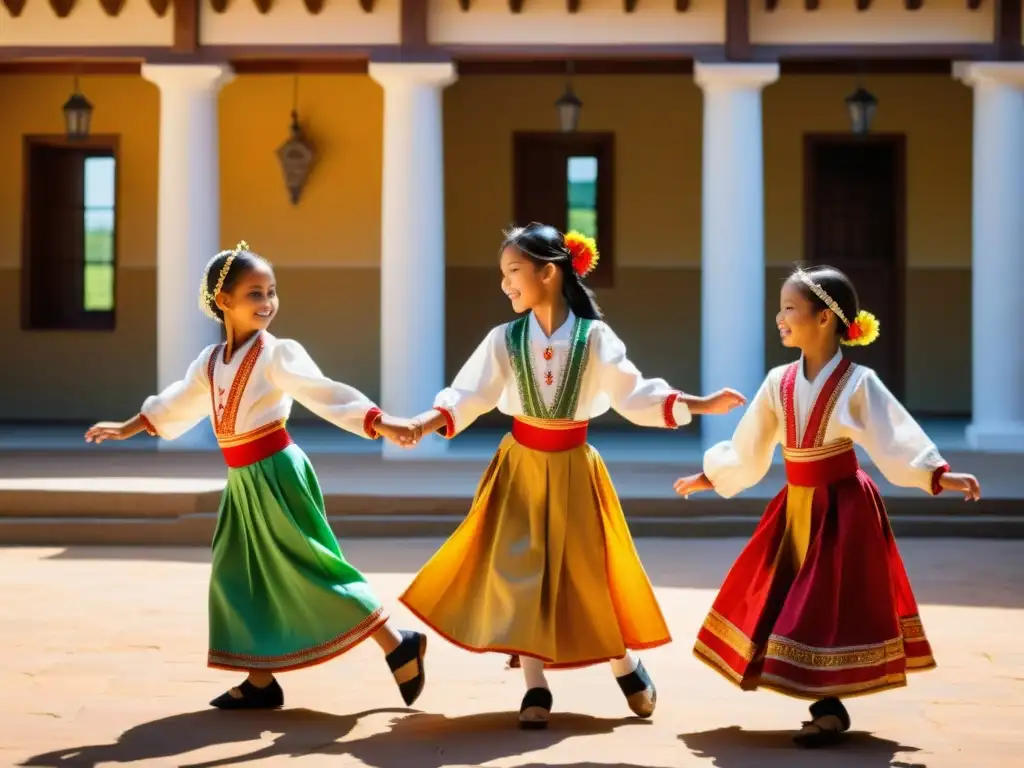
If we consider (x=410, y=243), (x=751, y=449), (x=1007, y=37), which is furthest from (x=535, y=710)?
(x=1007, y=37)

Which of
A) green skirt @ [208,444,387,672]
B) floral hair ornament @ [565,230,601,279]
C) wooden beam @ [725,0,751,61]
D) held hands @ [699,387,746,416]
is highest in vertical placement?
wooden beam @ [725,0,751,61]

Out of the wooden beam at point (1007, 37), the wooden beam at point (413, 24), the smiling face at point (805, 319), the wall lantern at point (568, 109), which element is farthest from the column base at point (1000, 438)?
the smiling face at point (805, 319)

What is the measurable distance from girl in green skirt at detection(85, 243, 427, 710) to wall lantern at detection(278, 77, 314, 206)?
33.3 feet

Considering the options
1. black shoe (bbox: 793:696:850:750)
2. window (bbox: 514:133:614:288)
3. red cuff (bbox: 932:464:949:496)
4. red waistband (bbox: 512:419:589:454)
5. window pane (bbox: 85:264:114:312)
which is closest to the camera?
black shoe (bbox: 793:696:850:750)

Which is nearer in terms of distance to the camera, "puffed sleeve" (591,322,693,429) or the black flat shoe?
the black flat shoe

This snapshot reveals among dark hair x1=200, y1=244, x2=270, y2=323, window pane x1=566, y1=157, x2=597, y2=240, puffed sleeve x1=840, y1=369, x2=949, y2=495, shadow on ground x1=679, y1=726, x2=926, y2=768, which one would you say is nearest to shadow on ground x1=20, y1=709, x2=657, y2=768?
shadow on ground x1=679, y1=726, x2=926, y2=768

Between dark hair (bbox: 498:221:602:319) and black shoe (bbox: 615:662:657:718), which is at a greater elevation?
dark hair (bbox: 498:221:602:319)

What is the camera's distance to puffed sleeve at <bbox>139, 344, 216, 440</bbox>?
17.2 ft

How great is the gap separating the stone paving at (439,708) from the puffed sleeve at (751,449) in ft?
2.51

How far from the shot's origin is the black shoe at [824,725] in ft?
14.7

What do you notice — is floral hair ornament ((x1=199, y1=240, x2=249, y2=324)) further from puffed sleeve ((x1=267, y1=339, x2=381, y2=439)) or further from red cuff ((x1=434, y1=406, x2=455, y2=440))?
red cuff ((x1=434, y1=406, x2=455, y2=440))

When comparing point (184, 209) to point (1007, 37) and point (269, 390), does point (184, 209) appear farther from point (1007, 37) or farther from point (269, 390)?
point (269, 390)

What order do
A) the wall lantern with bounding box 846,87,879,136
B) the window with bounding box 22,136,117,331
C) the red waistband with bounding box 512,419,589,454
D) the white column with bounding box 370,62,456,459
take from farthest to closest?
the window with bounding box 22,136,117,331 → the wall lantern with bounding box 846,87,879,136 → the white column with bounding box 370,62,456,459 → the red waistband with bounding box 512,419,589,454

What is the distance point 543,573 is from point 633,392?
2.17ft
